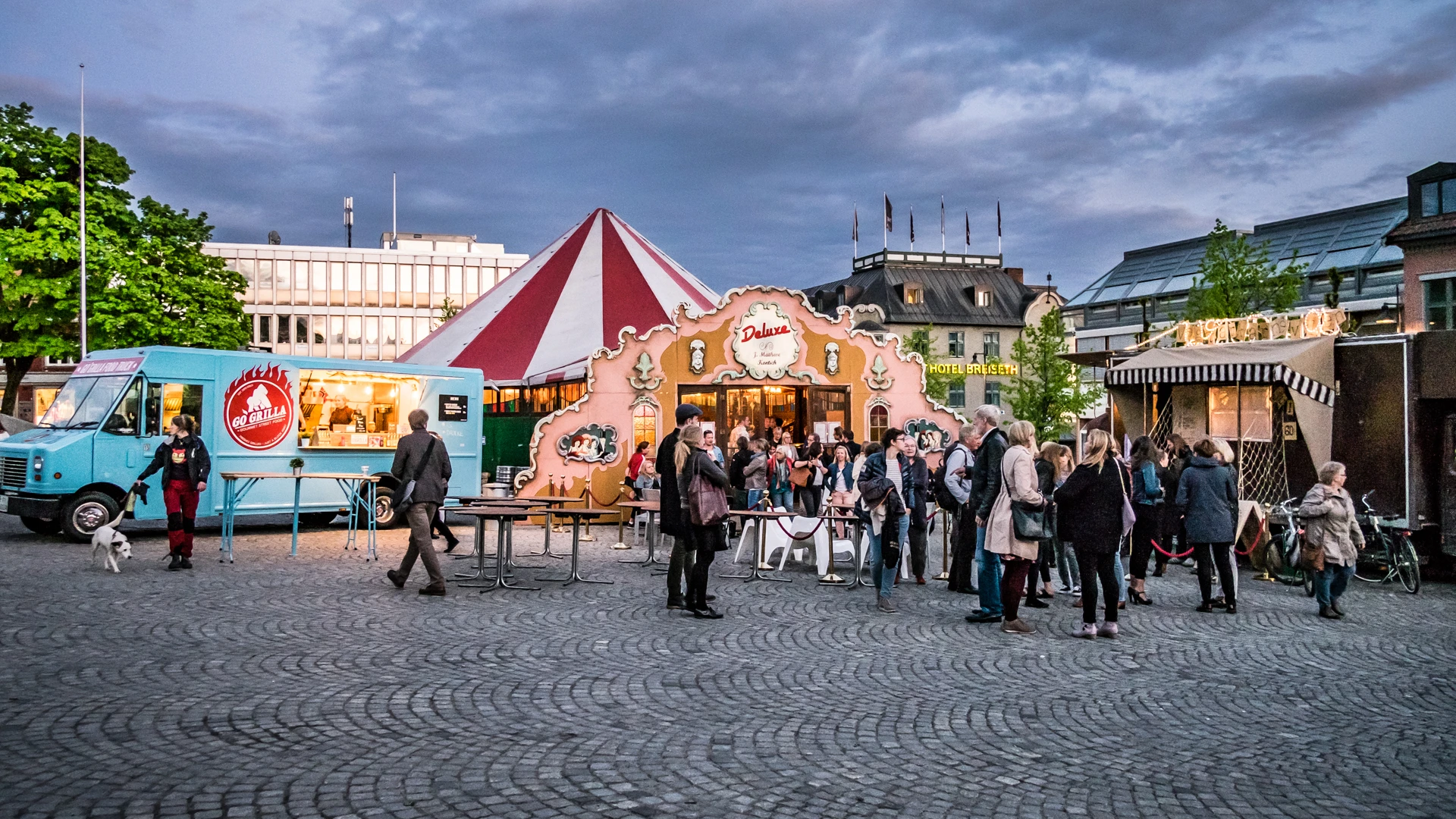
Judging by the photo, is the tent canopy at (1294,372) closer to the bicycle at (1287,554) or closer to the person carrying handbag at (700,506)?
the bicycle at (1287,554)

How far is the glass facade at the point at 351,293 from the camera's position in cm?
6316

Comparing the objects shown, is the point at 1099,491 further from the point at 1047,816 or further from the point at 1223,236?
the point at 1223,236

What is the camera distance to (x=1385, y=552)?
1184cm

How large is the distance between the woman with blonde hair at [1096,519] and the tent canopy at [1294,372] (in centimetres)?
609

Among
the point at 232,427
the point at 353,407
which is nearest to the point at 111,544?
the point at 232,427

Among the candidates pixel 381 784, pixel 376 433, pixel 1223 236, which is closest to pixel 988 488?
pixel 381 784

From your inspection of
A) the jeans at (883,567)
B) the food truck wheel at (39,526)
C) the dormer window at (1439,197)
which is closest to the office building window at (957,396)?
the dormer window at (1439,197)

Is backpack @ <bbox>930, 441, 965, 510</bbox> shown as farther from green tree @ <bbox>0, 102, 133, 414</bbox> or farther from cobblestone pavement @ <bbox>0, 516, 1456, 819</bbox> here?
green tree @ <bbox>0, 102, 133, 414</bbox>

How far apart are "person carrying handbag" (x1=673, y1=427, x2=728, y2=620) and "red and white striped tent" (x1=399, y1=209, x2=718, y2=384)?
12129 millimetres

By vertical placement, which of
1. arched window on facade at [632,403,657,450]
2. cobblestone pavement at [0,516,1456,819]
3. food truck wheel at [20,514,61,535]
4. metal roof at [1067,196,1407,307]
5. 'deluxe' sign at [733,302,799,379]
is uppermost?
metal roof at [1067,196,1407,307]

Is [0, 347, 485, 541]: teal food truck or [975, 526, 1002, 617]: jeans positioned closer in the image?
[975, 526, 1002, 617]: jeans

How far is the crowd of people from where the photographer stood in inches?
328

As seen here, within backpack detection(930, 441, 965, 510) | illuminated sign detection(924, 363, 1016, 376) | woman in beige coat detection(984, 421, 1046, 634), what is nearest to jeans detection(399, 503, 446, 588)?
woman in beige coat detection(984, 421, 1046, 634)

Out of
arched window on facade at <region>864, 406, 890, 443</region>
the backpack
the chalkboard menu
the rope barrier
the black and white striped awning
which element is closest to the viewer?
the backpack
